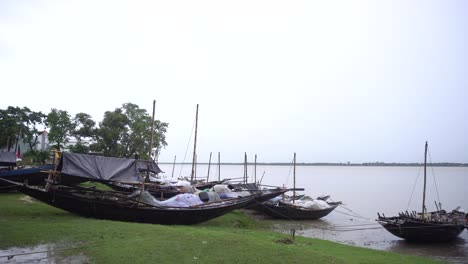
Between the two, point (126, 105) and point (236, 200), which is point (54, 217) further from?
point (126, 105)

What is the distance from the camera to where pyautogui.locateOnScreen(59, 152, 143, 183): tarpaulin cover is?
42.3ft

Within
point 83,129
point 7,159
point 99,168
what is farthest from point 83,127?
point 99,168

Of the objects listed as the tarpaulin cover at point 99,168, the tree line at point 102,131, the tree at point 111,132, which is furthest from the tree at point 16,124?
the tarpaulin cover at point 99,168

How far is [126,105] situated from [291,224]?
24.8 m

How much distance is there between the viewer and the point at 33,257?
268 inches

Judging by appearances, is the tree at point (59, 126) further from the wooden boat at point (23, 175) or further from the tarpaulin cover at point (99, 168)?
the tarpaulin cover at point (99, 168)

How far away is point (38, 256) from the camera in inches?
270

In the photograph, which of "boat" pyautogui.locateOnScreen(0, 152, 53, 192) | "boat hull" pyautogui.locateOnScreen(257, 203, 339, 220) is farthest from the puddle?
"boat hull" pyautogui.locateOnScreen(257, 203, 339, 220)

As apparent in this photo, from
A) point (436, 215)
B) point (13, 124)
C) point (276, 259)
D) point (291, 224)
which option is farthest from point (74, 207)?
point (13, 124)

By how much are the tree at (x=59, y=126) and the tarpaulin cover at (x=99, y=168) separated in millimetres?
23381

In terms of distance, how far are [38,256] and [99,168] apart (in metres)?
7.07

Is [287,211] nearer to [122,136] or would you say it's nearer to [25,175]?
[25,175]

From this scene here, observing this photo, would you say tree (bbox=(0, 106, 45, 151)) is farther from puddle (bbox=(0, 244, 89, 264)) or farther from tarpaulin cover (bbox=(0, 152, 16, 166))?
puddle (bbox=(0, 244, 89, 264))

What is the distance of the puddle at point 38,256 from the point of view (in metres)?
6.59
